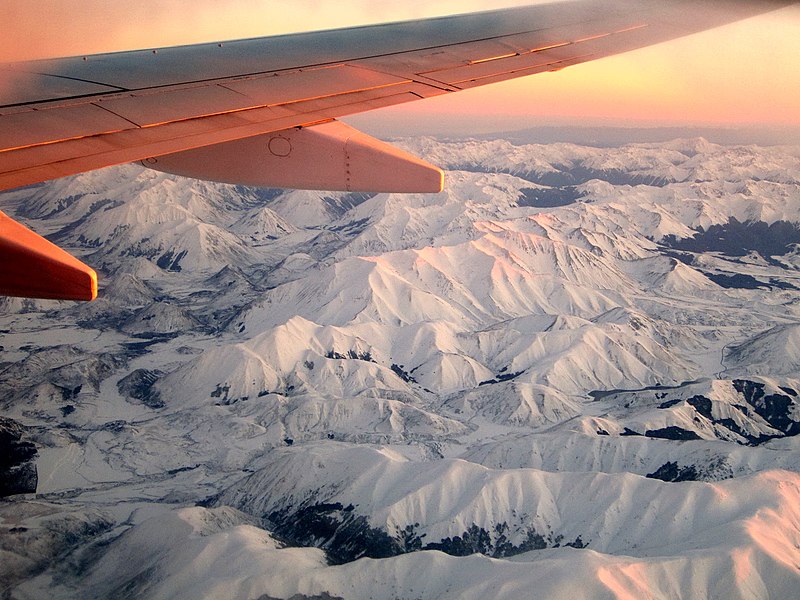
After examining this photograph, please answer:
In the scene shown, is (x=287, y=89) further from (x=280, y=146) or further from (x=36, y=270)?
(x=36, y=270)

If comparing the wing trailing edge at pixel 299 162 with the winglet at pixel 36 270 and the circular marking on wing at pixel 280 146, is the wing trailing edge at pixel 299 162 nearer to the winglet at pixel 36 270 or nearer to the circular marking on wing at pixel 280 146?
the circular marking on wing at pixel 280 146

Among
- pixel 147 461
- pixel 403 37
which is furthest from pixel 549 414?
pixel 403 37

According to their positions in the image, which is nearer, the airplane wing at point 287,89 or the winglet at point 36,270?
the winglet at point 36,270

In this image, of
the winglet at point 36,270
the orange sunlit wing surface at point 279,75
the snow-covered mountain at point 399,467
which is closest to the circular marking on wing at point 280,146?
the orange sunlit wing surface at point 279,75

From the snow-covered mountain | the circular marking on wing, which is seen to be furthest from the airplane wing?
the snow-covered mountain

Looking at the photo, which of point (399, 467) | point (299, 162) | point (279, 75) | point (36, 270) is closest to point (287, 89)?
point (279, 75)

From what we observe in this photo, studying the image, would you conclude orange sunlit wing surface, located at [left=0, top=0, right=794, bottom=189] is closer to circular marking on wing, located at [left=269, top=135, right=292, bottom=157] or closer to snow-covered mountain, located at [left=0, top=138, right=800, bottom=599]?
circular marking on wing, located at [left=269, top=135, right=292, bottom=157]

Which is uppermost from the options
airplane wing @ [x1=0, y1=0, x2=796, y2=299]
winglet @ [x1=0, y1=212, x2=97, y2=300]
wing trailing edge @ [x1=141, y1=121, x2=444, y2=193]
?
airplane wing @ [x1=0, y1=0, x2=796, y2=299]

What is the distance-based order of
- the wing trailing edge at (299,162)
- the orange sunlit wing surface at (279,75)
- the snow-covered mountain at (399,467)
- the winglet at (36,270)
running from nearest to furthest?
the winglet at (36,270), the orange sunlit wing surface at (279,75), the wing trailing edge at (299,162), the snow-covered mountain at (399,467)
